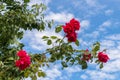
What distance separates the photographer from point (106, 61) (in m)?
8.15

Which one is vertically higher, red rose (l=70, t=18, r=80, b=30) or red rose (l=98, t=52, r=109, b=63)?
red rose (l=70, t=18, r=80, b=30)

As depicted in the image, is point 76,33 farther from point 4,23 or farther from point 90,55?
point 4,23

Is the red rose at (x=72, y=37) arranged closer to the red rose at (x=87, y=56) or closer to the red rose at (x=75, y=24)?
the red rose at (x=75, y=24)

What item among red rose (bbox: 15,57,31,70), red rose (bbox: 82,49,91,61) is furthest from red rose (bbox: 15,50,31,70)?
red rose (bbox: 82,49,91,61)

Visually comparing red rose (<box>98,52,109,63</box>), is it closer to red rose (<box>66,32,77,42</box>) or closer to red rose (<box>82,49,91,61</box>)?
red rose (<box>82,49,91,61</box>)

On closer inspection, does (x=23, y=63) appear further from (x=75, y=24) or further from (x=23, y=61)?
(x=75, y=24)

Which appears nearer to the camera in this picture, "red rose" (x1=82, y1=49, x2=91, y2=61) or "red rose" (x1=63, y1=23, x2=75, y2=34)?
"red rose" (x1=63, y1=23, x2=75, y2=34)

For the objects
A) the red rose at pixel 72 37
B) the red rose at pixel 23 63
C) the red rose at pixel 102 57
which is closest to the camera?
the red rose at pixel 23 63

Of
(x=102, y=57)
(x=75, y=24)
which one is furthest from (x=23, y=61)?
(x=102, y=57)

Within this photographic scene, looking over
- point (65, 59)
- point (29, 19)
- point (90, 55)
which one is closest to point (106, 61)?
point (90, 55)

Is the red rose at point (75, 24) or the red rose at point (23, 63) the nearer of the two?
the red rose at point (23, 63)

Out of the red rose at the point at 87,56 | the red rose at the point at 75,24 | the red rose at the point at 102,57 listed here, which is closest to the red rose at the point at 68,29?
the red rose at the point at 75,24

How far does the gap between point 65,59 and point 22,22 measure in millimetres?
2686

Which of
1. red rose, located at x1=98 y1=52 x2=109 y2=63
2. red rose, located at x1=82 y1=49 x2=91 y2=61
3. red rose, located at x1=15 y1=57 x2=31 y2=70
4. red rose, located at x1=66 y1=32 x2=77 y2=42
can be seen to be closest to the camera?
red rose, located at x1=15 y1=57 x2=31 y2=70
